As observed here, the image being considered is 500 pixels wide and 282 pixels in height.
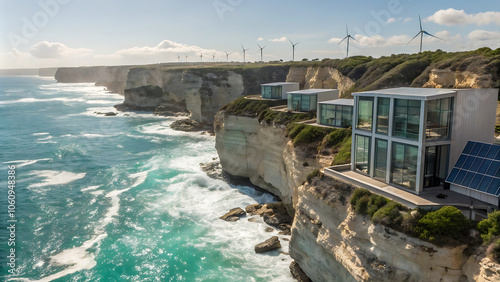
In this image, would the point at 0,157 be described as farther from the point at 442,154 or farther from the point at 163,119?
the point at 442,154

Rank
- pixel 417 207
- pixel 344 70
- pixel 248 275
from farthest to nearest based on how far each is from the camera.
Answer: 1. pixel 344 70
2. pixel 248 275
3. pixel 417 207

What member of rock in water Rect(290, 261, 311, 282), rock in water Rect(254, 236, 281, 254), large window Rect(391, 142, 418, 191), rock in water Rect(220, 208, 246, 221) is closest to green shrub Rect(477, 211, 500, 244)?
large window Rect(391, 142, 418, 191)

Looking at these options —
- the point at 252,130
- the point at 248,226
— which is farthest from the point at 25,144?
the point at 248,226

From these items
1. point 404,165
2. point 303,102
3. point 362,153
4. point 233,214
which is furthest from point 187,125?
point 404,165

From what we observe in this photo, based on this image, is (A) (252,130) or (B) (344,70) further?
(B) (344,70)

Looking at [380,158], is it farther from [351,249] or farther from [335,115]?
[335,115]

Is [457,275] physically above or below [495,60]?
below
